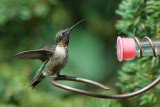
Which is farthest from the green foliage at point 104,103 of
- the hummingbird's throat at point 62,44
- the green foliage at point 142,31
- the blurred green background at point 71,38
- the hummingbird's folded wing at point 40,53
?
the blurred green background at point 71,38

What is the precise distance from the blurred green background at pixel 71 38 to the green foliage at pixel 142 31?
532 mm

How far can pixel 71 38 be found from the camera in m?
2.23

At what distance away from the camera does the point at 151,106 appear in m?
1.84

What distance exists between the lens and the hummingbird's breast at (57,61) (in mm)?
1666

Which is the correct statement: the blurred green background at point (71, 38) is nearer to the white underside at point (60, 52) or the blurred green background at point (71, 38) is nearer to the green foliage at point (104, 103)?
the white underside at point (60, 52)

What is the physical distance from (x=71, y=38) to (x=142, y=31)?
79 centimetres

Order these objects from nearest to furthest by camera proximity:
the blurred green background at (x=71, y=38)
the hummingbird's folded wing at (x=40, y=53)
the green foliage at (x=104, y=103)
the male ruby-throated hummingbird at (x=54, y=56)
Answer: the green foliage at (x=104, y=103), the hummingbird's folded wing at (x=40, y=53), the male ruby-throated hummingbird at (x=54, y=56), the blurred green background at (x=71, y=38)

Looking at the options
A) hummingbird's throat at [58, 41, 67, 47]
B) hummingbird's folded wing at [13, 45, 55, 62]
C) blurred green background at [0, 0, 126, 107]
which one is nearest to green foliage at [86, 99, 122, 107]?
hummingbird's folded wing at [13, 45, 55, 62]

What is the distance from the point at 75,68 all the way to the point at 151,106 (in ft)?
2.00

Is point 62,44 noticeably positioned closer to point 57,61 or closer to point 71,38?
point 57,61

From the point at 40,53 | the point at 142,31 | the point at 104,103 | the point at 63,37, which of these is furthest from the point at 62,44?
the point at 104,103

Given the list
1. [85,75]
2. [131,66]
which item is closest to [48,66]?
[131,66]

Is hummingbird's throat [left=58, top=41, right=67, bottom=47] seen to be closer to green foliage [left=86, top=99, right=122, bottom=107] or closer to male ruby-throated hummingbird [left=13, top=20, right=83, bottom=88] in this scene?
male ruby-throated hummingbird [left=13, top=20, right=83, bottom=88]

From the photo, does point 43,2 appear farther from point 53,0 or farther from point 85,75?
point 85,75
